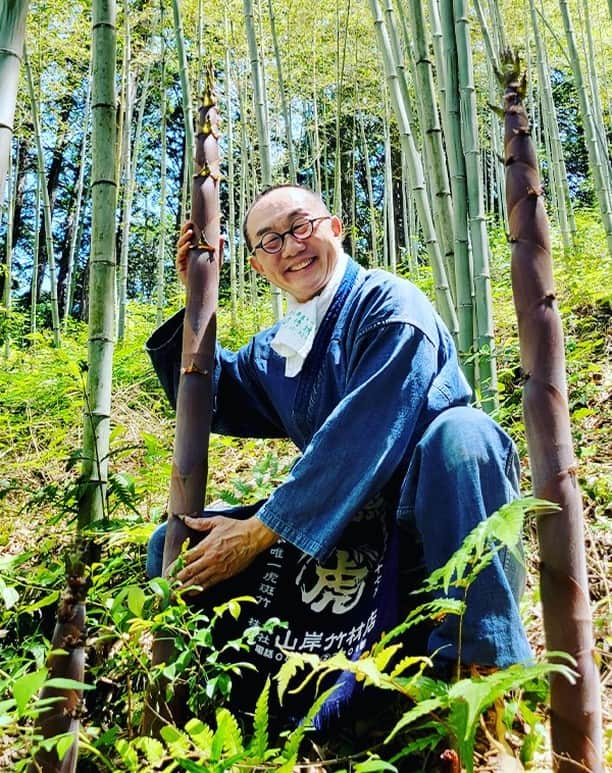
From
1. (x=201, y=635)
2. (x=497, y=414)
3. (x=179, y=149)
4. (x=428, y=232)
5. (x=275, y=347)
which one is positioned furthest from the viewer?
(x=179, y=149)

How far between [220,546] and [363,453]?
39 centimetres

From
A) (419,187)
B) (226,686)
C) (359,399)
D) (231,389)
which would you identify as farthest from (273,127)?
(226,686)

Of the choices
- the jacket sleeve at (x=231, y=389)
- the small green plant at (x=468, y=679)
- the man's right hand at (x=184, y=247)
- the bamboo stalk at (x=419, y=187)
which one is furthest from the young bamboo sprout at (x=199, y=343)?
the bamboo stalk at (x=419, y=187)

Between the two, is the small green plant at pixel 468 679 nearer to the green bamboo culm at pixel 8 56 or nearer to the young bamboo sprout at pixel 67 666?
the young bamboo sprout at pixel 67 666

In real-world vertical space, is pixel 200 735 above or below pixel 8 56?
below

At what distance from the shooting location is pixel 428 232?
8.90 ft

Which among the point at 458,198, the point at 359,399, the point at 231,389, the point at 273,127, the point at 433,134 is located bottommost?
the point at 359,399

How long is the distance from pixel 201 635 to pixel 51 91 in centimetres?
1055

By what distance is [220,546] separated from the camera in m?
1.40

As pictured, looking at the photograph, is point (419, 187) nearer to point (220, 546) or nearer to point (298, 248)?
point (298, 248)

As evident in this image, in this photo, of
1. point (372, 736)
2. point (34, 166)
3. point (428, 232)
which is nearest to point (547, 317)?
point (372, 736)

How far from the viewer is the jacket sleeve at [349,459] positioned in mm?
1296

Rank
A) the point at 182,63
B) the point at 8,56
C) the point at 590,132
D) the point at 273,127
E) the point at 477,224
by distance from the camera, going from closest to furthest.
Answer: the point at 8,56 → the point at 477,224 → the point at 182,63 → the point at 590,132 → the point at 273,127

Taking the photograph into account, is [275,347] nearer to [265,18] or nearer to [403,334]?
[403,334]
